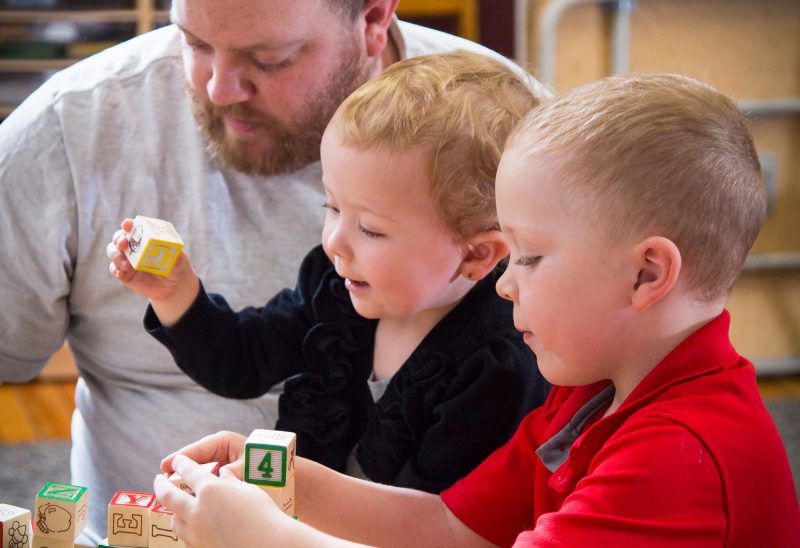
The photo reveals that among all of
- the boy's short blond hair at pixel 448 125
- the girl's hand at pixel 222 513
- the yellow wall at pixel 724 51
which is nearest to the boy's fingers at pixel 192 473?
the girl's hand at pixel 222 513

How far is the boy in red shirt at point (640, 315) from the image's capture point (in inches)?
28.8

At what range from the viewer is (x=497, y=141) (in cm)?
99

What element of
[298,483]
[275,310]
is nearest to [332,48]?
[275,310]

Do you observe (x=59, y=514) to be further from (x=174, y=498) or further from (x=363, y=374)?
(x=363, y=374)

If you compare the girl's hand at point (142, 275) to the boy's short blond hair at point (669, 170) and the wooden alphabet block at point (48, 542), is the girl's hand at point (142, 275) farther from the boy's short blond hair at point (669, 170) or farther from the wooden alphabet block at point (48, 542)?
the boy's short blond hair at point (669, 170)

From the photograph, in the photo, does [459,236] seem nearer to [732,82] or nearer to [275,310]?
[275,310]

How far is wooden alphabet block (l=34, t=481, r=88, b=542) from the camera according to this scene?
0.83 metres

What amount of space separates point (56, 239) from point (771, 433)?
34.7 inches

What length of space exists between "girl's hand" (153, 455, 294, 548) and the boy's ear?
29 cm

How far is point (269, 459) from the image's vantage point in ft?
2.57

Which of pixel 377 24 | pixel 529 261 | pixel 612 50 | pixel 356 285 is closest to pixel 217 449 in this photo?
pixel 356 285

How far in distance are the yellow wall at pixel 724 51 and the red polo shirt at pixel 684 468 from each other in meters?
2.08

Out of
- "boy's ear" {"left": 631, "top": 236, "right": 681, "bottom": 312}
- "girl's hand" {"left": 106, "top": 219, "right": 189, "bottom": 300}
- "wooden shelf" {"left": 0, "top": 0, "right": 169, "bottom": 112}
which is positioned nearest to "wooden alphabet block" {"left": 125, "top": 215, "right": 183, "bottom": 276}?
"girl's hand" {"left": 106, "top": 219, "right": 189, "bottom": 300}

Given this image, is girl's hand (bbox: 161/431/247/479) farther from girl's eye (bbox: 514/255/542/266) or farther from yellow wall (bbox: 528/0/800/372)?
yellow wall (bbox: 528/0/800/372)
